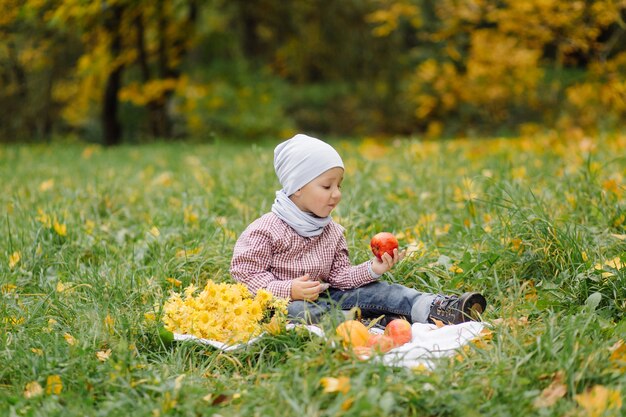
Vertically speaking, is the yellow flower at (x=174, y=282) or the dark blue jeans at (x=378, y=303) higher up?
the yellow flower at (x=174, y=282)

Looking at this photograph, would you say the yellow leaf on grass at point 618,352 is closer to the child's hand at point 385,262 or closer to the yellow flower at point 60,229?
the child's hand at point 385,262

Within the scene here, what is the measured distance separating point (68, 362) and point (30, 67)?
10782 millimetres

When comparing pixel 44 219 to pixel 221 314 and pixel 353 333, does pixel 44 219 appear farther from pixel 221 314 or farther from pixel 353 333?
pixel 353 333

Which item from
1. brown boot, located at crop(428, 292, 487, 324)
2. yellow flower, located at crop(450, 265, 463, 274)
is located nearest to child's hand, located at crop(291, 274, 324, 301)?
brown boot, located at crop(428, 292, 487, 324)

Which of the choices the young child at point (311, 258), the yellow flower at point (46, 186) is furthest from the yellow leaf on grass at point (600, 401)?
the yellow flower at point (46, 186)

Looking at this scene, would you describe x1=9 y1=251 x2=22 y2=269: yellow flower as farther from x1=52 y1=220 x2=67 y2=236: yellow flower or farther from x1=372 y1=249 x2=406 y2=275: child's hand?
x1=372 y1=249 x2=406 y2=275: child's hand

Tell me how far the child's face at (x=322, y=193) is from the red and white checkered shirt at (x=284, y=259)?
140 millimetres

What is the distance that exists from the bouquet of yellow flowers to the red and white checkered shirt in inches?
7.6

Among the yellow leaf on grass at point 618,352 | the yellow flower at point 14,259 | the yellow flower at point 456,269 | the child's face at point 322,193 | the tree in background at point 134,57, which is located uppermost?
the tree in background at point 134,57

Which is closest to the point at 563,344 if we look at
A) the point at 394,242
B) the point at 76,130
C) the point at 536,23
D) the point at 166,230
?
the point at 394,242

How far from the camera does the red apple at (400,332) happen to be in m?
2.65

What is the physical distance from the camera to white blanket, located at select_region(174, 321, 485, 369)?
7.79ft

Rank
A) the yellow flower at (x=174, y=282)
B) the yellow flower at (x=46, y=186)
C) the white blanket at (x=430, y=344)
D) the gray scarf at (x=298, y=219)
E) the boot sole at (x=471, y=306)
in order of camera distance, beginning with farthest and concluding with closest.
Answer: the yellow flower at (x=46, y=186)
the yellow flower at (x=174, y=282)
the gray scarf at (x=298, y=219)
the boot sole at (x=471, y=306)
the white blanket at (x=430, y=344)

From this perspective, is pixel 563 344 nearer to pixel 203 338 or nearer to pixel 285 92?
pixel 203 338
